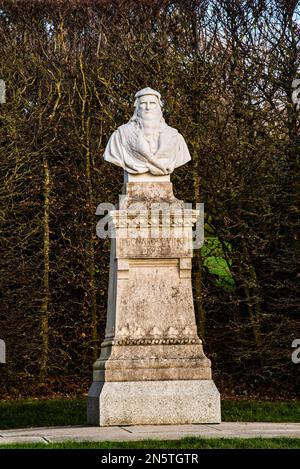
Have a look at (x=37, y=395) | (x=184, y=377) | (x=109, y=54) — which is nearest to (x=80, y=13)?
(x=109, y=54)

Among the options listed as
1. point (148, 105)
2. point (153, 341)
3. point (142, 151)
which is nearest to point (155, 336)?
point (153, 341)

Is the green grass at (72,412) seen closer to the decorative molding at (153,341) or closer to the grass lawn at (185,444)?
the decorative molding at (153,341)

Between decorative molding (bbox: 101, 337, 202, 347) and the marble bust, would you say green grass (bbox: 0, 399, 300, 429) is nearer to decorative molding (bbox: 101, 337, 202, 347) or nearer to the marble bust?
decorative molding (bbox: 101, 337, 202, 347)

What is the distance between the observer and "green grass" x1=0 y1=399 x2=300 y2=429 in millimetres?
14000

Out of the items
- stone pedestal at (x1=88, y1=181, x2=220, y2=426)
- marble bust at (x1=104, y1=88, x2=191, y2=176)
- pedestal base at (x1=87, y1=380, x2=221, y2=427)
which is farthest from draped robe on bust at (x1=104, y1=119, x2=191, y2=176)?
pedestal base at (x1=87, y1=380, x2=221, y2=427)

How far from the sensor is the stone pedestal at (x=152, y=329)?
11.3 metres

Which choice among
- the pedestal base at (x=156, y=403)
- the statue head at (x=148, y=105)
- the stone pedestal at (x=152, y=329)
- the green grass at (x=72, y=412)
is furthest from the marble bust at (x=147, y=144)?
the green grass at (x=72, y=412)

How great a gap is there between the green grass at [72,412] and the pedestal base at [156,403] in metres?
2.36

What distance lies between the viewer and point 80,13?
19922mm

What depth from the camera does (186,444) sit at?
9148 millimetres

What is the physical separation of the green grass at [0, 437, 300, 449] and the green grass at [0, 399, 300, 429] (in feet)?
13.9

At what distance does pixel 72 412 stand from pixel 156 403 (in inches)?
155

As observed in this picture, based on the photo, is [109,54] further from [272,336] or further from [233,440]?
[233,440]

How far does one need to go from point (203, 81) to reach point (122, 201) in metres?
6.81
